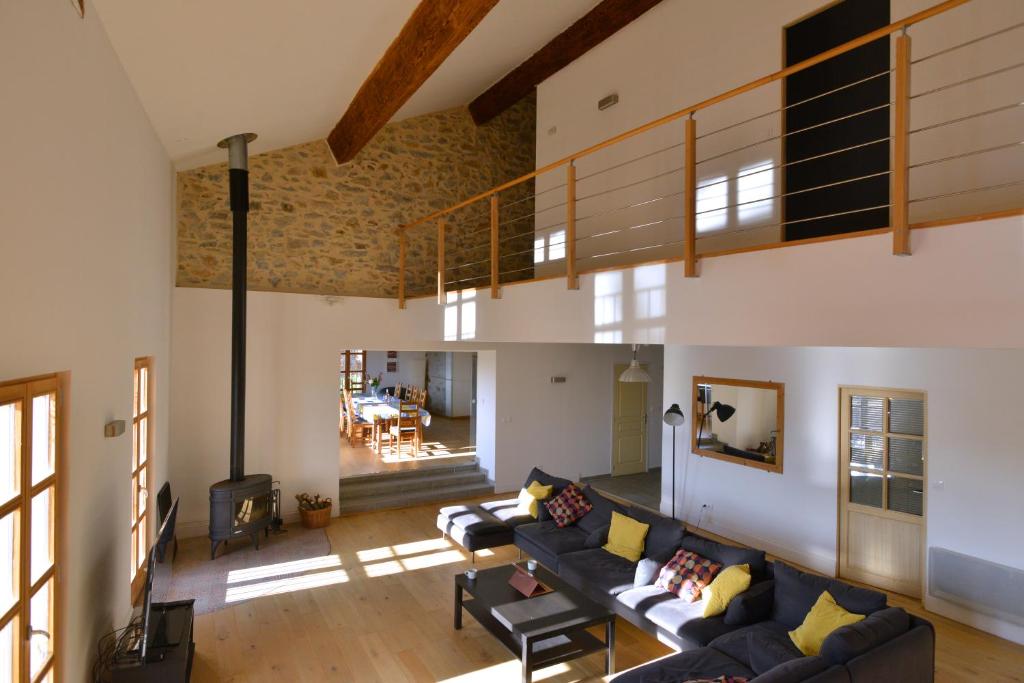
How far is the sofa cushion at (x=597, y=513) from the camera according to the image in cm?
607

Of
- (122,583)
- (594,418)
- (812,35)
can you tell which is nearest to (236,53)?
(122,583)

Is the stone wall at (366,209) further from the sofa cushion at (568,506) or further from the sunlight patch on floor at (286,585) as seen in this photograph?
the sunlight patch on floor at (286,585)

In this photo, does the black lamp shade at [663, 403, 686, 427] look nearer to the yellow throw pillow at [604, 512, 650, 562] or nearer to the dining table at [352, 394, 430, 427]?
the yellow throw pillow at [604, 512, 650, 562]

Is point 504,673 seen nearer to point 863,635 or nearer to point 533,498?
point 863,635

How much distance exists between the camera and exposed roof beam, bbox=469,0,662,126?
633cm

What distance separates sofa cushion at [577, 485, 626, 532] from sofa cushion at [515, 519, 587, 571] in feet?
0.29

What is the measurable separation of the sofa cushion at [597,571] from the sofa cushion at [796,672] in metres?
1.73

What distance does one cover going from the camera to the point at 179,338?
688cm

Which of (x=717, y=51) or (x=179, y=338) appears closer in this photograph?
(x=717, y=51)

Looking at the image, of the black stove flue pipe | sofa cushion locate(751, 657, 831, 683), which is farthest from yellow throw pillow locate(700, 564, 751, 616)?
the black stove flue pipe

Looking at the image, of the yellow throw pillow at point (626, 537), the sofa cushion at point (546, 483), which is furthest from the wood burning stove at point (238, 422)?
the yellow throw pillow at point (626, 537)

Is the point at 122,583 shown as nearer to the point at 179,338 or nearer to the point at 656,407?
the point at 179,338

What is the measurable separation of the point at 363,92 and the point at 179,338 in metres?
3.54

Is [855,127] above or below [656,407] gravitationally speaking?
above
